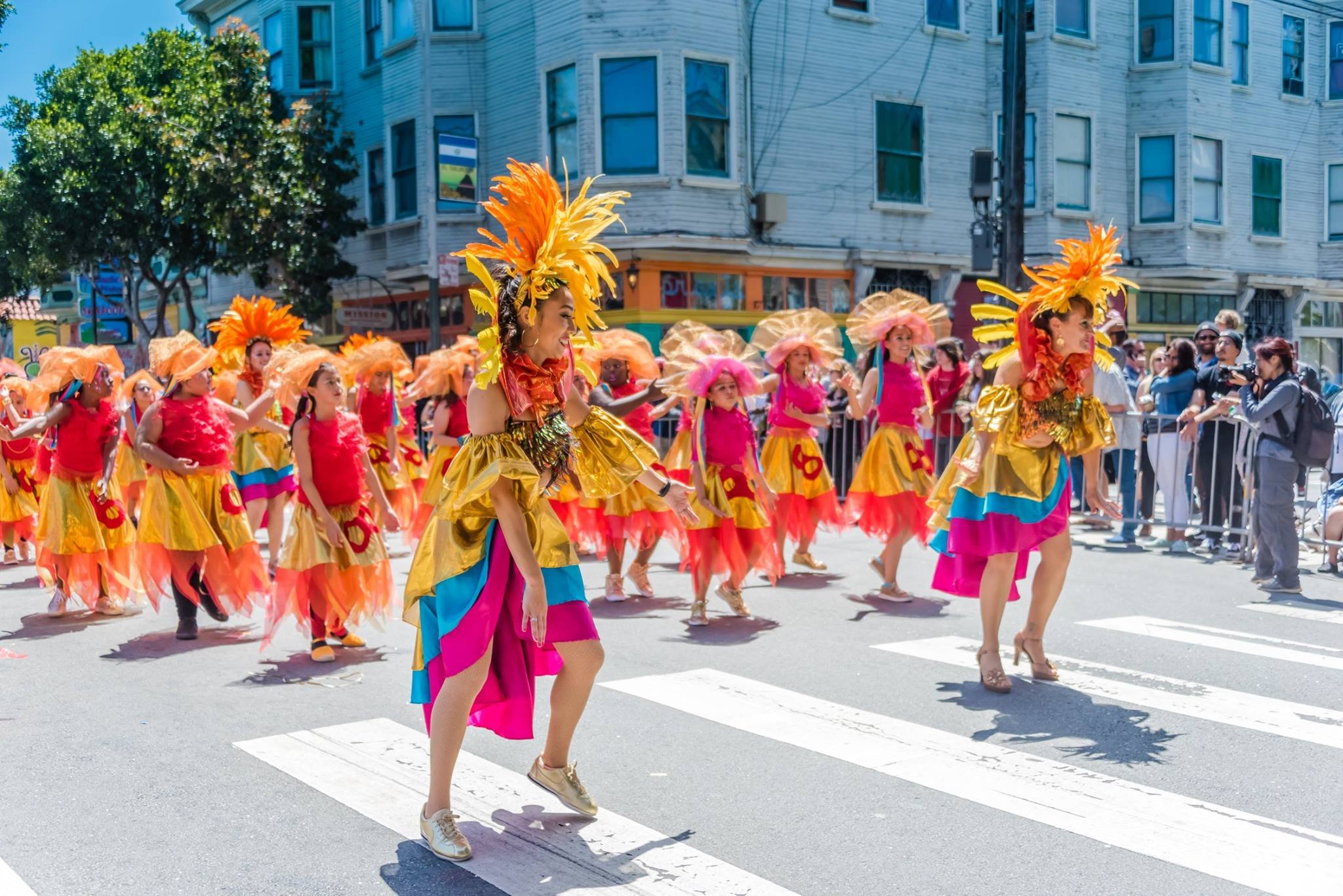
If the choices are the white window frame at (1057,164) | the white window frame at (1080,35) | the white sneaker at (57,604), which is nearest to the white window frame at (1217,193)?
the white window frame at (1057,164)

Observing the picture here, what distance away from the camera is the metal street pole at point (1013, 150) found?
1482cm

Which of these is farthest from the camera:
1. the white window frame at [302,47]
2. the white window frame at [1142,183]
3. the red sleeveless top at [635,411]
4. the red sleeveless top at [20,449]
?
the white window frame at [302,47]

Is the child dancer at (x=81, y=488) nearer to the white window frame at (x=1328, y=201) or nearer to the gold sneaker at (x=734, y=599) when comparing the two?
the gold sneaker at (x=734, y=599)

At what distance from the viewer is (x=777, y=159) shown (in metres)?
22.7

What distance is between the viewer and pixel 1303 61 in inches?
1139

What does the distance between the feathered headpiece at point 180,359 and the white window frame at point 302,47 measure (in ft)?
65.9

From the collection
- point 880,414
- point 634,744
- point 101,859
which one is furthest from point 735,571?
point 101,859

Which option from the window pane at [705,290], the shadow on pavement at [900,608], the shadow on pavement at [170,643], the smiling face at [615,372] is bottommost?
the shadow on pavement at [170,643]

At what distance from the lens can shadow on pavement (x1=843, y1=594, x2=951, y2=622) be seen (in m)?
8.80

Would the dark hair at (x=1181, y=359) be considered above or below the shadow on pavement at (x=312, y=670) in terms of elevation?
above

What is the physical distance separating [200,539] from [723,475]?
337 centimetres

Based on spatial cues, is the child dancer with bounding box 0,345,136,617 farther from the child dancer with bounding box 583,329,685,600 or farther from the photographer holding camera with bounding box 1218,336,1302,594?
the photographer holding camera with bounding box 1218,336,1302,594

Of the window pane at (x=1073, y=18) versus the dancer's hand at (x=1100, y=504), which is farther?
the window pane at (x=1073, y=18)

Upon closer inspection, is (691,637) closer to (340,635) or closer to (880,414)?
(340,635)
